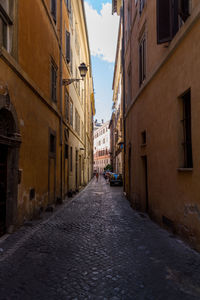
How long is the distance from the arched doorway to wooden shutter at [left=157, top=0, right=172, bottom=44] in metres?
4.04

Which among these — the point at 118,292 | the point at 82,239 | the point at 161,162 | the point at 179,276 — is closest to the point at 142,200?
the point at 161,162

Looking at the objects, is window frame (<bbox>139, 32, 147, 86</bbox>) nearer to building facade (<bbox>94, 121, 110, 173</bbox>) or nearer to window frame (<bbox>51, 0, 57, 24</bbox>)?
window frame (<bbox>51, 0, 57, 24</bbox>)

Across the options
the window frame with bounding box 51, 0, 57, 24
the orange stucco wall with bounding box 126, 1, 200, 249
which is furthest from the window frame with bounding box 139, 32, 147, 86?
the window frame with bounding box 51, 0, 57, 24

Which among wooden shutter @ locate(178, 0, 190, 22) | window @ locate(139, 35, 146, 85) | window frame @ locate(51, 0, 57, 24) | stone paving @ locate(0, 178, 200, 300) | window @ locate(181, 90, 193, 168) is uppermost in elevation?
window frame @ locate(51, 0, 57, 24)

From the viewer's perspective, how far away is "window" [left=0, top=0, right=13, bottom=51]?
602 cm

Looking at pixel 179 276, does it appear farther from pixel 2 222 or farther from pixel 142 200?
pixel 142 200

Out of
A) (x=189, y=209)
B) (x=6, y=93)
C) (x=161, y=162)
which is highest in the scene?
(x=6, y=93)

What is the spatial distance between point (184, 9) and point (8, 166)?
17.5 feet

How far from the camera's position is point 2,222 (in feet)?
20.4

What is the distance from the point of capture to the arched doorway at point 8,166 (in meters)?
6.21

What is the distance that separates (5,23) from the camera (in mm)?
6266

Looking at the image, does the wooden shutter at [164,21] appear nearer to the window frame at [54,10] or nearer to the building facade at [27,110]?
the building facade at [27,110]

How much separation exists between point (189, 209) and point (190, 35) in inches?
138

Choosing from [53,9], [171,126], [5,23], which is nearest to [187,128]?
[171,126]
